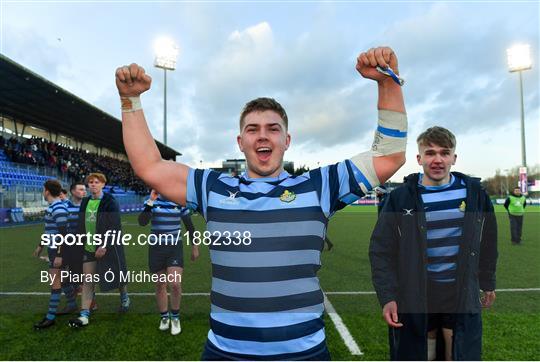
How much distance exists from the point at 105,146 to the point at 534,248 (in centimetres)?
4426

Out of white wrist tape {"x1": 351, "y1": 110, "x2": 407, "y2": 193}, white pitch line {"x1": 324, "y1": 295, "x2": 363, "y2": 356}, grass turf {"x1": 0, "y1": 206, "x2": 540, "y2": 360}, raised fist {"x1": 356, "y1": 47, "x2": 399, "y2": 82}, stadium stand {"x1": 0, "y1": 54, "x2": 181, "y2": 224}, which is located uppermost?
stadium stand {"x1": 0, "y1": 54, "x2": 181, "y2": 224}

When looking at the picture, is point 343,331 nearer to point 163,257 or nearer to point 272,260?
point 163,257

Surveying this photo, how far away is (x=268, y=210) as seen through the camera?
182 centimetres

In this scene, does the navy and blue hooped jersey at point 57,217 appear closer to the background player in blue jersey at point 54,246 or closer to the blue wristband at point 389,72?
the background player in blue jersey at point 54,246

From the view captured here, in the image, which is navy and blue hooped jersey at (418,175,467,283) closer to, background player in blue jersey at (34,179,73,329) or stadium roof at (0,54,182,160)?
background player in blue jersey at (34,179,73,329)

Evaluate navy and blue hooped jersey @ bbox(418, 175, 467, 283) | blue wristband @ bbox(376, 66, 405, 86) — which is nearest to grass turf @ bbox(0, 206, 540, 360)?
navy and blue hooped jersey @ bbox(418, 175, 467, 283)

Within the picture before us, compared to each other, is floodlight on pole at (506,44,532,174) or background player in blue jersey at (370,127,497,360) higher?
floodlight on pole at (506,44,532,174)

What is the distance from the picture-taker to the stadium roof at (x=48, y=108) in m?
20.4

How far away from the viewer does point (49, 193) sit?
5879 millimetres

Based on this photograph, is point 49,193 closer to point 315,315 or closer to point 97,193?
point 97,193

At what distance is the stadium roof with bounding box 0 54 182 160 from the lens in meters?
20.4

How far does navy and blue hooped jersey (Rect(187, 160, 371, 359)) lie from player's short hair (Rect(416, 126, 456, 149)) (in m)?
1.58

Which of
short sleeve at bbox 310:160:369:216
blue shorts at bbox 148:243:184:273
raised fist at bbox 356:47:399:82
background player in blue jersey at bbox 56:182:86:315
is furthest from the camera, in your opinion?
background player in blue jersey at bbox 56:182:86:315

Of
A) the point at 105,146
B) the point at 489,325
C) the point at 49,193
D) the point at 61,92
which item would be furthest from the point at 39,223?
the point at 105,146
